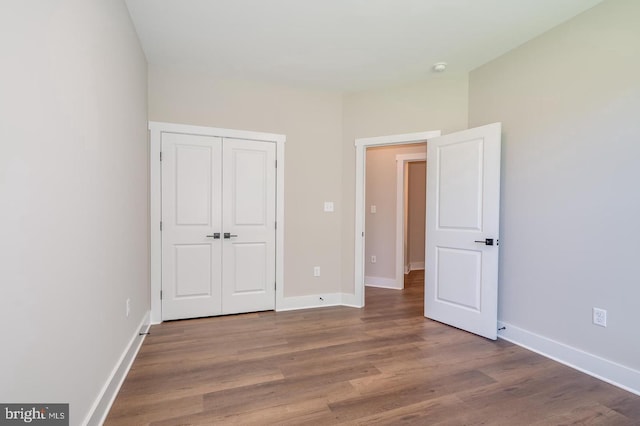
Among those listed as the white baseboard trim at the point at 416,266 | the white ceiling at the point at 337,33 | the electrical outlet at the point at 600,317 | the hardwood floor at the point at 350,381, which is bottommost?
the white baseboard trim at the point at 416,266

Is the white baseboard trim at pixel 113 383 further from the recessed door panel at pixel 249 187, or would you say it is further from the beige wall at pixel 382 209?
the beige wall at pixel 382 209

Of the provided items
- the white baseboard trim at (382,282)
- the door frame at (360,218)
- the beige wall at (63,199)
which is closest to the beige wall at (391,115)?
the door frame at (360,218)

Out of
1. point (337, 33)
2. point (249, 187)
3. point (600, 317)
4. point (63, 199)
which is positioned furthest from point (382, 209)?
point (63, 199)

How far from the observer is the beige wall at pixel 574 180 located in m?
2.02

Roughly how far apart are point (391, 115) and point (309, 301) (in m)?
2.46

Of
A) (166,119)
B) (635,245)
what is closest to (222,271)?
(166,119)

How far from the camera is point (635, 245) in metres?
1.97

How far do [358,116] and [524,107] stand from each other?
68.0 inches

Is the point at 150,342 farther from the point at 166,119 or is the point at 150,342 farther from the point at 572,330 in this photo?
the point at 572,330

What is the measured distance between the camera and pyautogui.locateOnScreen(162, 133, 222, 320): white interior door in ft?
10.3

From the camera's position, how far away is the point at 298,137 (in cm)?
362

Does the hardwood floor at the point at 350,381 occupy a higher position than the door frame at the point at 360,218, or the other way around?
the door frame at the point at 360,218

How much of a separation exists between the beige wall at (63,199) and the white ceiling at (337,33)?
542 mm

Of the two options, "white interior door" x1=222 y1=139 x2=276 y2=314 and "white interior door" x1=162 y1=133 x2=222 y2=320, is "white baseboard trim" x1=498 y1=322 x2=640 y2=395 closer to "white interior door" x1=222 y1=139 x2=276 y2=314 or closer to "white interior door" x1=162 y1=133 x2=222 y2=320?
"white interior door" x1=222 y1=139 x2=276 y2=314
